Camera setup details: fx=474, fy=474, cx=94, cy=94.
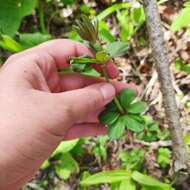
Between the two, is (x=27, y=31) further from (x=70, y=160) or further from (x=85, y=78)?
(x=85, y=78)

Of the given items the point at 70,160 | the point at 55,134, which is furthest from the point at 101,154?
the point at 55,134

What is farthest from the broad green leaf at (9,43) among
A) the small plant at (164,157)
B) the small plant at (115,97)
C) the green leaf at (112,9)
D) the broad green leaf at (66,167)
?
the small plant at (164,157)

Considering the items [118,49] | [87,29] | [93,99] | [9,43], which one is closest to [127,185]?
[93,99]

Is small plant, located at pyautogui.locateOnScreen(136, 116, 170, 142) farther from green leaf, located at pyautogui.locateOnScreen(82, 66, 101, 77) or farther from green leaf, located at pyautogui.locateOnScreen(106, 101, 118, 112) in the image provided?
green leaf, located at pyautogui.locateOnScreen(82, 66, 101, 77)

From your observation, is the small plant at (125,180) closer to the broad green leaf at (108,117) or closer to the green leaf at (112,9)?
the broad green leaf at (108,117)

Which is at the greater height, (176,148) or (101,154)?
(176,148)

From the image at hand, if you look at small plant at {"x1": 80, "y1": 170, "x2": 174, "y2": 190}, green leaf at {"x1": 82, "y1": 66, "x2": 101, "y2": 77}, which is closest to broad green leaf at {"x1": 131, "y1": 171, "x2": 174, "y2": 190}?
small plant at {"x1": 80, "y1": 170, "x2": 174, "y2": 190}
